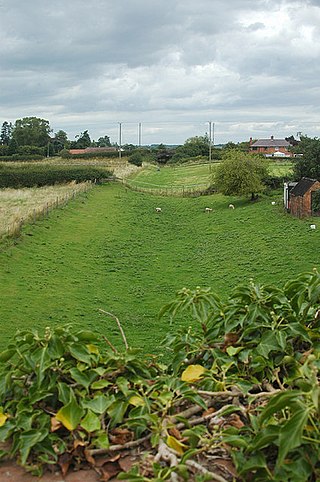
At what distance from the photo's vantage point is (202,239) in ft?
79.3

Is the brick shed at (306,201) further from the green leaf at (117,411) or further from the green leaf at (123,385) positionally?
the green leaf at (117,411)

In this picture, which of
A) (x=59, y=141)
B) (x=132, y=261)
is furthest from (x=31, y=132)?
(x=132, y=261)

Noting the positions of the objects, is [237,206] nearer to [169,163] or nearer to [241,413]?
[241,413]

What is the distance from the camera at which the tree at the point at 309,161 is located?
115ft

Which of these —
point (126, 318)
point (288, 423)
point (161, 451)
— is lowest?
point (126, 318)

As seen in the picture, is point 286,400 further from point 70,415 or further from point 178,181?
point 178,181

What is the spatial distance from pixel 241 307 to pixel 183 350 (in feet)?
1.08

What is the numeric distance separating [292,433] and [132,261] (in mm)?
17263

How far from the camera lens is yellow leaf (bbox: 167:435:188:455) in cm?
195

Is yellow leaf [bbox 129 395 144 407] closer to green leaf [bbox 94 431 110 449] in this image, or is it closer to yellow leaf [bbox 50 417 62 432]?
green leaf [bbox 94 431 110 449]

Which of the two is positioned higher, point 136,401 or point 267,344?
point 267,344

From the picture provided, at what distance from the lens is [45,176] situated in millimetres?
46500

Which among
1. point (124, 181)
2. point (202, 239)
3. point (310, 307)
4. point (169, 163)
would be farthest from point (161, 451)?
point (169, 163)

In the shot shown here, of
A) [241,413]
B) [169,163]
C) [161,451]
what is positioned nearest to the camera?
[161,451]
